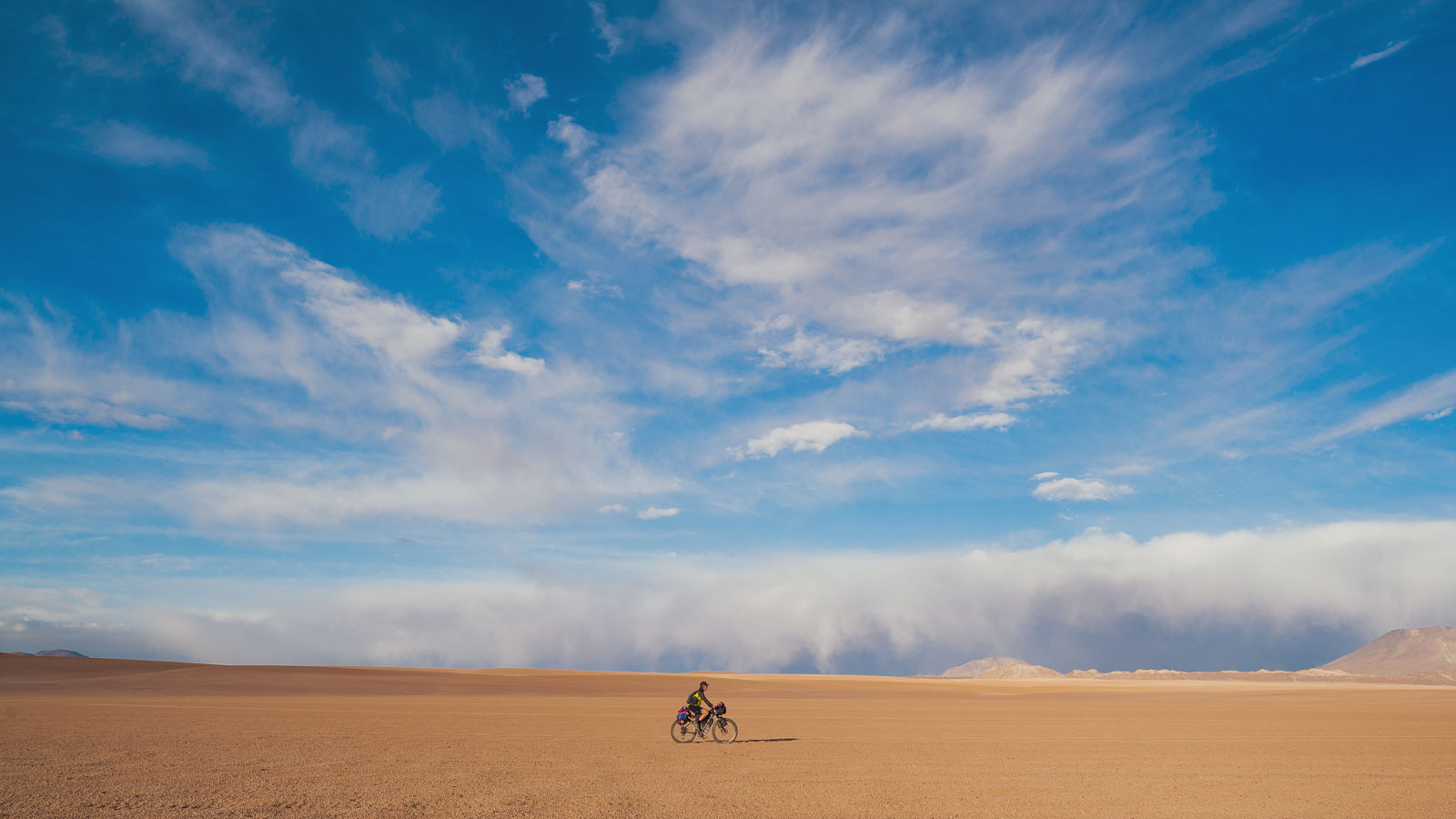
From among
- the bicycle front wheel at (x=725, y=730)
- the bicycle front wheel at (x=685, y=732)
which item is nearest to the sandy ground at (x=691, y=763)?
the bicycle front wheel at (x=685, y=732)

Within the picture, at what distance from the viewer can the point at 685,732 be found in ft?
96.2

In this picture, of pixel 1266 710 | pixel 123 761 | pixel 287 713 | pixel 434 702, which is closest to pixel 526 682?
pixel 434 702

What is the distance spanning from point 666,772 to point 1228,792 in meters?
13.0

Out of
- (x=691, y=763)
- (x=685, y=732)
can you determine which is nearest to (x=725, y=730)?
(x=685, y=732)

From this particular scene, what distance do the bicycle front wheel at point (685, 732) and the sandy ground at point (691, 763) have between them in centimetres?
46

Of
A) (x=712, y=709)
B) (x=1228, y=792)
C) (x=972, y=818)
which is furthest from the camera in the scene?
(x=712, y=709)

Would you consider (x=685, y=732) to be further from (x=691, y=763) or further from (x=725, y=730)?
(x=691, y=763)

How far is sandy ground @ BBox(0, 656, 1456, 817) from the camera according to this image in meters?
17.2

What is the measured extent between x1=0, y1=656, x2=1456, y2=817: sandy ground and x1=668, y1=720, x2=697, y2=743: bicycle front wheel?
458 mm

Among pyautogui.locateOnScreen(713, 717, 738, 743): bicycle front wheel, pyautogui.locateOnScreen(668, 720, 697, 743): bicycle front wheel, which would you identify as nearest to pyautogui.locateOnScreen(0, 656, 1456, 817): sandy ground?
pyautogui.locateOnScreen(668, 720, 697, 743): bicycle front wheel

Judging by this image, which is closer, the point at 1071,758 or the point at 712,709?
the point at 1071,758

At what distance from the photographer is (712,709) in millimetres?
29000

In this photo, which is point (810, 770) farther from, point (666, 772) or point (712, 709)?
point (712, 709)

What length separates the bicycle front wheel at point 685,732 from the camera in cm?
2900
